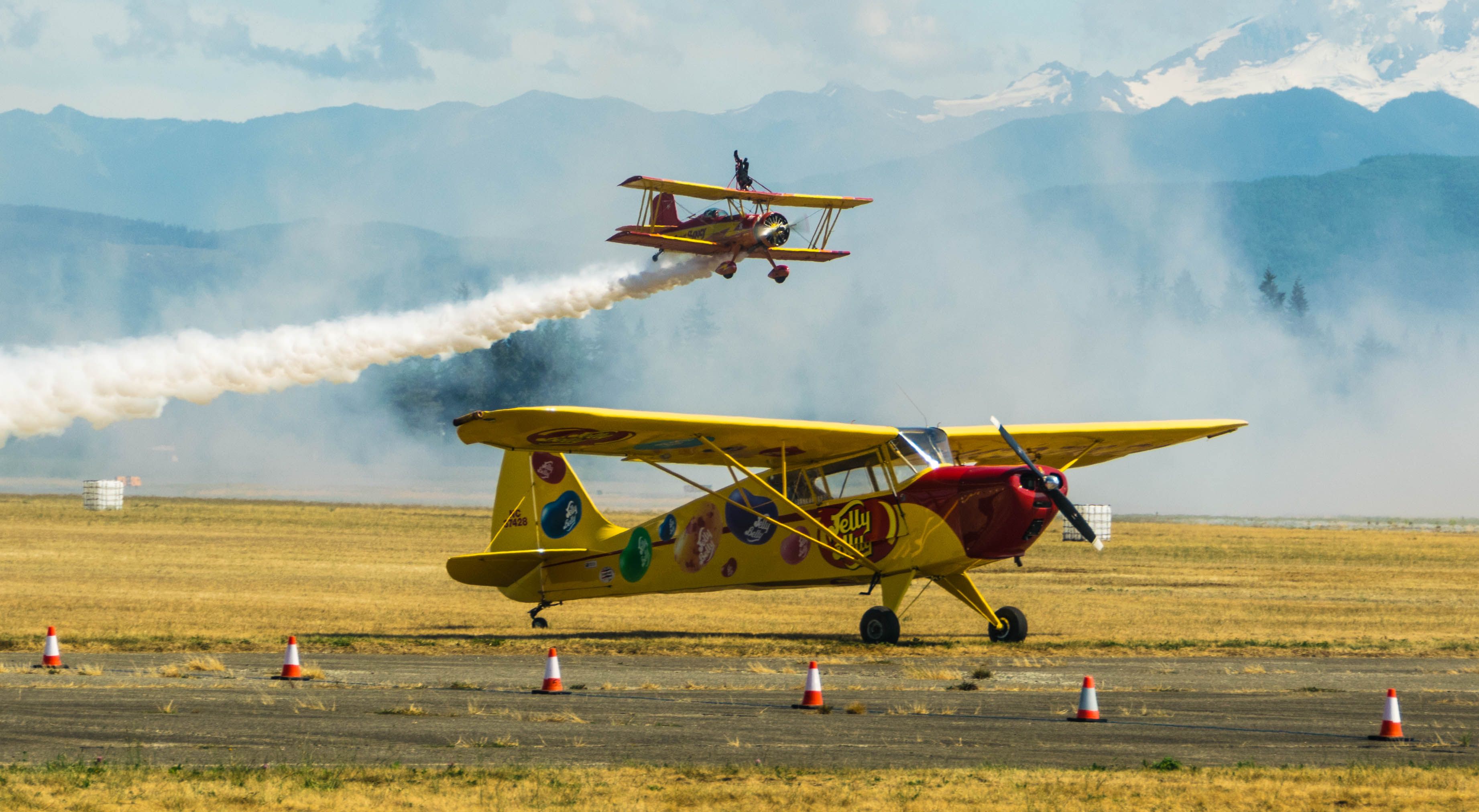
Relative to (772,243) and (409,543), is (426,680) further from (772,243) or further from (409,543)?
(409,543)

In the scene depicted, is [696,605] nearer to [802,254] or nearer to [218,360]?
[218,360]

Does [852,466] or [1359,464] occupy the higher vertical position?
[1359,464]

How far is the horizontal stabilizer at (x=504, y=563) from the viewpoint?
2409 cm

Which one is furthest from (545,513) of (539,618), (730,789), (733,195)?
(733,195)

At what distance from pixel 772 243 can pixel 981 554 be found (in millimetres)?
23807

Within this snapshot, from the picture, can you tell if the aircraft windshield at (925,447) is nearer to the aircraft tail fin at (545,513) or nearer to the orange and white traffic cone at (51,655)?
the aircraft tail fin at (545,513)

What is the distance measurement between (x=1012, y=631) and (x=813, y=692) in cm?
716

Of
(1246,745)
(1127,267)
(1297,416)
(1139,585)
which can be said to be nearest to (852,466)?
(1246,745)

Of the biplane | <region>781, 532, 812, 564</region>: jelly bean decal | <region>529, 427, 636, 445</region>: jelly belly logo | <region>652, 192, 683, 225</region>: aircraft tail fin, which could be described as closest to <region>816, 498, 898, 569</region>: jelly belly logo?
<region>781, 532, 812, 564</region>: jelly bean decal

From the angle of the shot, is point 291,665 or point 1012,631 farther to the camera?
point 1012,631

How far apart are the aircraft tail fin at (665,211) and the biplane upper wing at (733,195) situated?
0.29 metres

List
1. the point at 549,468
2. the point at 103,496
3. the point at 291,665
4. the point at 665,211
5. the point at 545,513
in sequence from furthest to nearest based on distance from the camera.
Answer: the point at 103,496 < the point at 665,211 < the point at 549,468 < the point at 545,513 < the point at 291,665

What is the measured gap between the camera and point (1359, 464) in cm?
12850

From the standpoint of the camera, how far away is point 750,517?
22219mm
